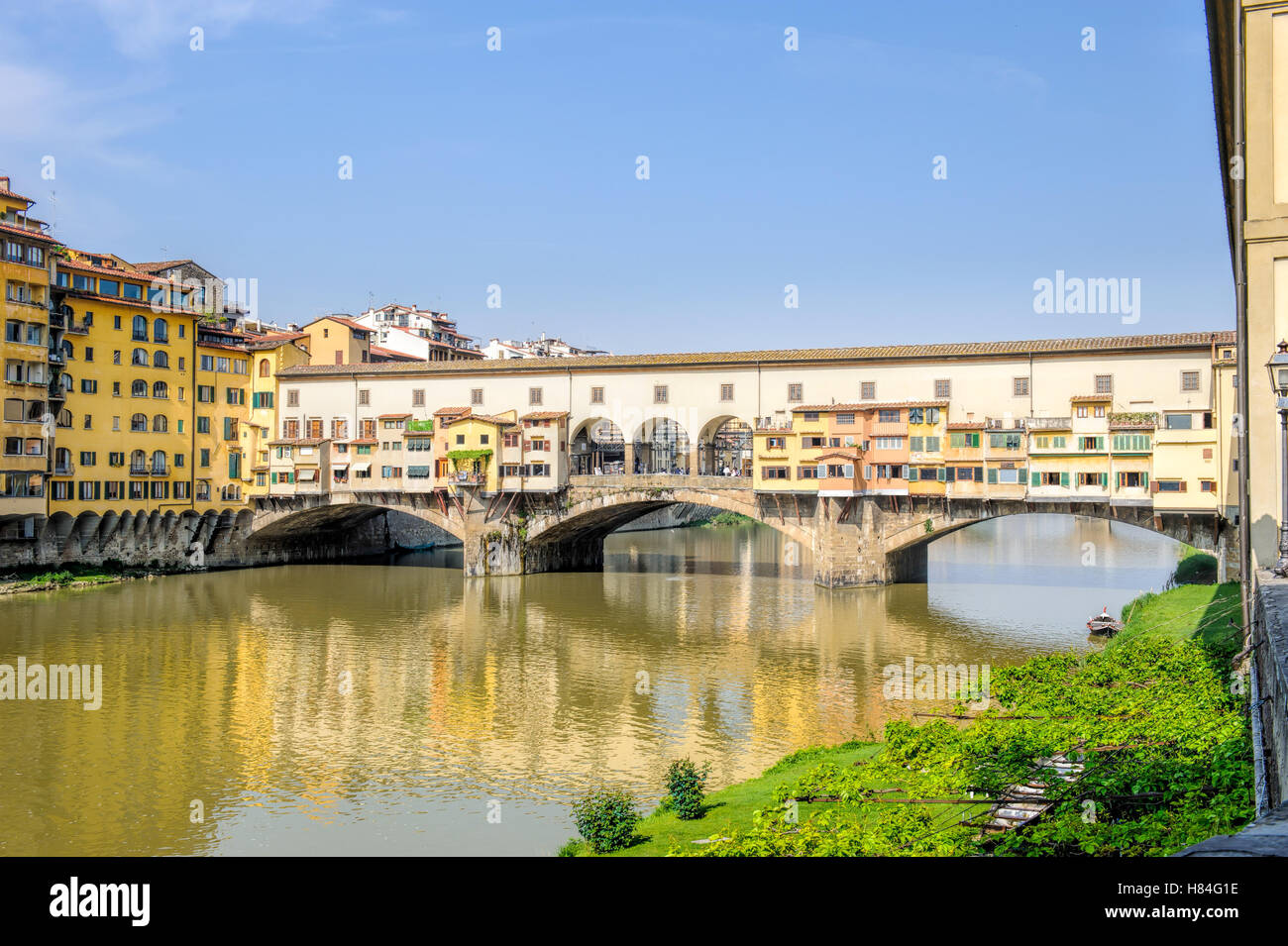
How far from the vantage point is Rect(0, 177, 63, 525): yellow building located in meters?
43.2

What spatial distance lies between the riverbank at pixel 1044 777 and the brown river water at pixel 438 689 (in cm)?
387

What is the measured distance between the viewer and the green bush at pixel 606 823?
14.5m

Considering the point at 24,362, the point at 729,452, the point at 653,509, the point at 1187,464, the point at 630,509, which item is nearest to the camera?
the point at 1187,464

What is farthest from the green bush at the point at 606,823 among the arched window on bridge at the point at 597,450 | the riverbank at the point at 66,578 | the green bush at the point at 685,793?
the riverbank at the point at 66,578

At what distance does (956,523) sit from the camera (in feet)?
141

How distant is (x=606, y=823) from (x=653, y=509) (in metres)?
36.8

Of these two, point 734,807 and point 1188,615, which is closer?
point 734,807

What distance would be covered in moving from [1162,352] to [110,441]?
47517mm

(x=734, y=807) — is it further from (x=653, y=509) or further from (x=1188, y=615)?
(x=653, y=509)

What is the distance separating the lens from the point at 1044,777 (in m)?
11.9

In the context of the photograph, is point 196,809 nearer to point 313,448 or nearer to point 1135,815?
point 1135,815

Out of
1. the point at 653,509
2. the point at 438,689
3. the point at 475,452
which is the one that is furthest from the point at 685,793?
the point at 653,509

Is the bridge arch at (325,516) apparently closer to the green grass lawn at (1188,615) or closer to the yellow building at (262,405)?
the yellow building at (262,405)

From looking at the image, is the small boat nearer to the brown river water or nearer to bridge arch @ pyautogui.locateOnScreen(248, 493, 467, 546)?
the brown river water
